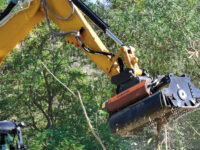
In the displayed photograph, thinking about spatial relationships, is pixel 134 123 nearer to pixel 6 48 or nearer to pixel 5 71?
pixel 6 48

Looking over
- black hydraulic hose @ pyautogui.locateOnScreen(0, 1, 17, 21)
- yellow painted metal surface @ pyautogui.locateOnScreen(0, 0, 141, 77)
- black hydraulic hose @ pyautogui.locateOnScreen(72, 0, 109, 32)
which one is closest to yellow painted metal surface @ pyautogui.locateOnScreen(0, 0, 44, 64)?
yellow painted metal surface @ pyautogui.locateOnScreen(0, 0, 141, 77)

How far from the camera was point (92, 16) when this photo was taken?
16.0ft

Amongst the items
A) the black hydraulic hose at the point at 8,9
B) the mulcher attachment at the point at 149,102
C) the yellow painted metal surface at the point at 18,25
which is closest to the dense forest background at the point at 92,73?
the yellow painted metal surface at the point at 18,25

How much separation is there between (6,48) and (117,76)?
198cm

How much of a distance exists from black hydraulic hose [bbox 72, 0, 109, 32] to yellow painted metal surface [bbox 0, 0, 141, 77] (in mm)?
67

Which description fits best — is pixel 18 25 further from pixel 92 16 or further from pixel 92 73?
pixel 92 73

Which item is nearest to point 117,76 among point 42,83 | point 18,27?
point 18,27

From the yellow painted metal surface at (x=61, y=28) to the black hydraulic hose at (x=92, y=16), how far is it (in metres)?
0.07

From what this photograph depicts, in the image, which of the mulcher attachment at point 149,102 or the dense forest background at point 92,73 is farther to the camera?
the dense forest background at point 92,73

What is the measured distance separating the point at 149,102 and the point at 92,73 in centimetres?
606

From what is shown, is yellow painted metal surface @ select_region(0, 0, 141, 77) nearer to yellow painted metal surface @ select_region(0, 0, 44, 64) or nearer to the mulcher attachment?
yellow painted metal surface @ select_region(0, 0, 44, 64)

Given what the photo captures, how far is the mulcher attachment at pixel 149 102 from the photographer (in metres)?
3.87

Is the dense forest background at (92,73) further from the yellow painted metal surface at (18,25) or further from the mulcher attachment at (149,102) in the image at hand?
the mulcher attachment at (149,102)

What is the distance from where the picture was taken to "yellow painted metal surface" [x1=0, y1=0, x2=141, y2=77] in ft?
15.5
